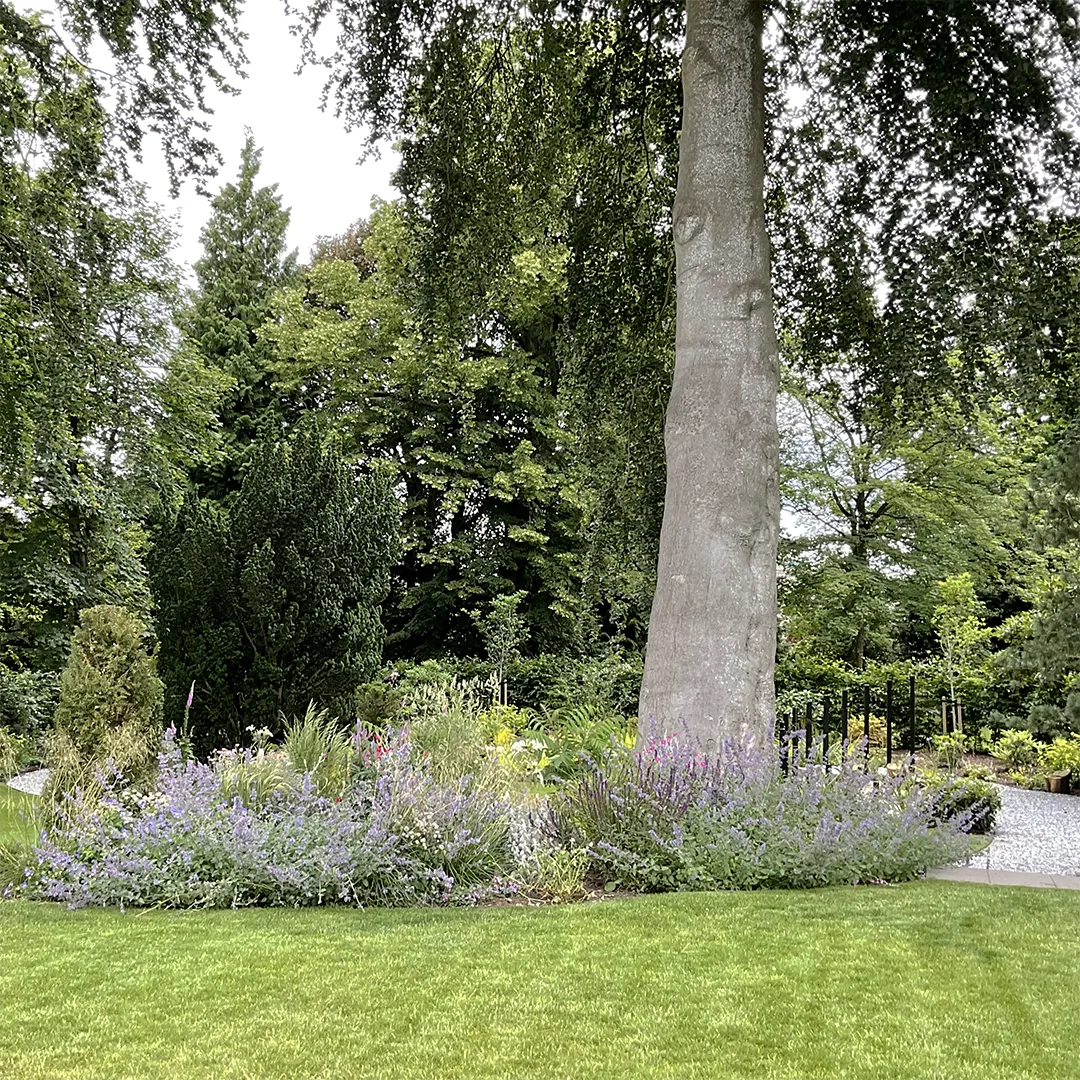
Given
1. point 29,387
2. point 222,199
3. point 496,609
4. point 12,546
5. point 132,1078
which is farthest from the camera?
point 222,199

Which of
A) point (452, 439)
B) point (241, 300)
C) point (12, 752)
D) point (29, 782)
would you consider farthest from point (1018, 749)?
point (241, 300)

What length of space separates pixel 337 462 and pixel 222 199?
48.6 ft

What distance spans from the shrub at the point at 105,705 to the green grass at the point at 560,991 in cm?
253

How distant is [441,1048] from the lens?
231cm

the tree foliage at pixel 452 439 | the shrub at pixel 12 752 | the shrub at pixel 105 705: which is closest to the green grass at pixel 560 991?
the shrub at pixel 105 705

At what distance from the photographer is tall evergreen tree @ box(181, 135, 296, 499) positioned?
1956 cm

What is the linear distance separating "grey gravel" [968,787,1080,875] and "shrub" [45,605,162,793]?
5.90 metres

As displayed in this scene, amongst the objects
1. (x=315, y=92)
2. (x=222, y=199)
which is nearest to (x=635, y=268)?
(x=315, y=92)

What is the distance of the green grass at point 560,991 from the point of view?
226 centimetres

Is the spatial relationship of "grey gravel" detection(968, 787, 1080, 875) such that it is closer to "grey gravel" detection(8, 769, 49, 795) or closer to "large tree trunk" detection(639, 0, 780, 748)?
"large tree trunk" detection(639, 0, 780, 748)

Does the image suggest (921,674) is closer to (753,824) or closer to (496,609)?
(496,609)

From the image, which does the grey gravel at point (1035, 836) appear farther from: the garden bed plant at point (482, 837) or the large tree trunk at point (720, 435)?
the large tree trunk at point (720, 435)

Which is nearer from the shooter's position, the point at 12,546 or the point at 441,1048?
the point at 441,1048

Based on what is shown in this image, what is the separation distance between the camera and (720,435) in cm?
542
